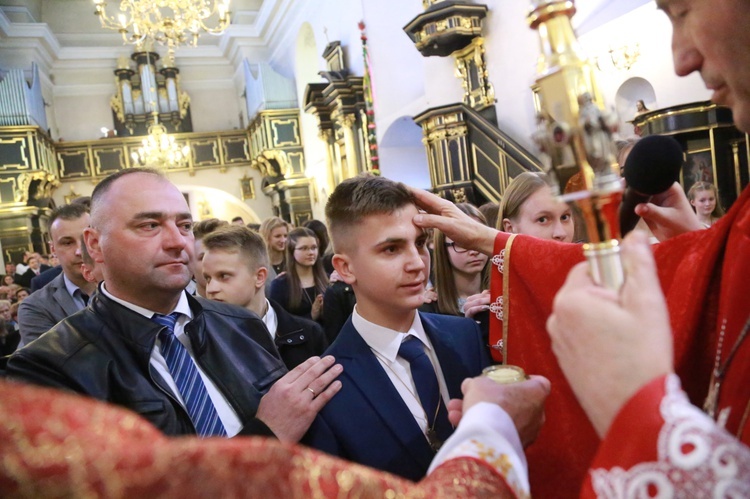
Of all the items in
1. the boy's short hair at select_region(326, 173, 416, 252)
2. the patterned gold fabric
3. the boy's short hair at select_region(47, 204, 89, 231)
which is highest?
the boy's short hair at select_region(47, 204, 89, 231)

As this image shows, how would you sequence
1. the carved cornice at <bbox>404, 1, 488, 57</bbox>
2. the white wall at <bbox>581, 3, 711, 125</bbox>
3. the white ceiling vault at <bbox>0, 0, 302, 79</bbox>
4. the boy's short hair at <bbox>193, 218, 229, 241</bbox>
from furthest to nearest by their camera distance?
the white ceiling vault at <bbox>0, 0, 302, 79</bbox> < the carved cornice at <bbox>404, 1, 488, 57</bbox> < the white wall at <bbox>581, 3, 711, 125</bbox> < the boy's short hair at <bbox>193, 218, 229, 241</bbox>

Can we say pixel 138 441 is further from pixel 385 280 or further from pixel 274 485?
pixel 385 280

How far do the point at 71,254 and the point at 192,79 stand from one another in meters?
17.1

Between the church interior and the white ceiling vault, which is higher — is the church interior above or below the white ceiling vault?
below

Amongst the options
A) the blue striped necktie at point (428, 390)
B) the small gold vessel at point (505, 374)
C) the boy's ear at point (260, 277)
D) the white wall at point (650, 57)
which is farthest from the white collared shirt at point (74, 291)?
the white wall at point (650, 57)

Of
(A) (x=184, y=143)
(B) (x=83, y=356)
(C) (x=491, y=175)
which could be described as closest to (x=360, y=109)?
(C) (x=491, y=175)

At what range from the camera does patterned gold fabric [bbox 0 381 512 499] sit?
598 mm

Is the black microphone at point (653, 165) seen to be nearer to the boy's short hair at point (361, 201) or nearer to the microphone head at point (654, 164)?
the microphone head at point (654, 164)

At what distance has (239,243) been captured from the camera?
3.22m

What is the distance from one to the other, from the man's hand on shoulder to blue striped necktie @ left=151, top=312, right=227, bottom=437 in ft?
0.49

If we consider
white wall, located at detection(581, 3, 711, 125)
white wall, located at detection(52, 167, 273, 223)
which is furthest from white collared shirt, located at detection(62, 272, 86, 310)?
white wall, located at detection(52, 167, 273, 223)

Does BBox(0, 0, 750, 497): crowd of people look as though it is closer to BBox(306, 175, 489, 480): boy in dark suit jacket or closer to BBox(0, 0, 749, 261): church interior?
BBox(306, 175, 489, 480): boy in dark suit jacket

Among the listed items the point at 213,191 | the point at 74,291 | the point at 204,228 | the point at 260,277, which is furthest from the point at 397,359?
the point at 213,191

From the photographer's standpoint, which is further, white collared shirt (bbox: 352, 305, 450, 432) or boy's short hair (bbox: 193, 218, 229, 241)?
boy's short hair (bbox: 193, 218, 229, 241)
